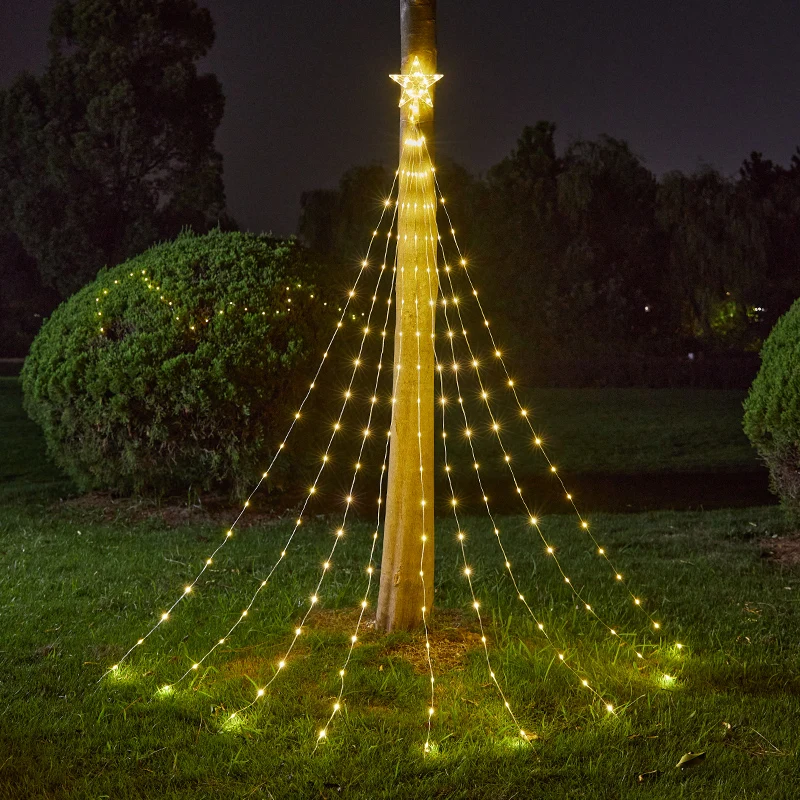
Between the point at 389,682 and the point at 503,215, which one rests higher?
the point at 503,215

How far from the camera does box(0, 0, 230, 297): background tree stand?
23.4 metres

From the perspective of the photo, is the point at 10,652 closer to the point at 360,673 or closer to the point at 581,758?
the point at 360,673

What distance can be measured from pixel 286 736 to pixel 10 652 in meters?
1.85

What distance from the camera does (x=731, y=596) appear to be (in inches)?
244

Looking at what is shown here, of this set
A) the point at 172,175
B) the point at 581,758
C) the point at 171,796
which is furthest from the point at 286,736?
the point at 172,175

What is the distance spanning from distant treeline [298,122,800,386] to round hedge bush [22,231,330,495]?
1554 centimetres

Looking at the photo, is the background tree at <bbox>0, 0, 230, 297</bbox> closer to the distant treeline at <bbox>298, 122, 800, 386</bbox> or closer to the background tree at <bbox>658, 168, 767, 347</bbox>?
the distant treeline at <bbox>298, 122, 800, 386</bbox>

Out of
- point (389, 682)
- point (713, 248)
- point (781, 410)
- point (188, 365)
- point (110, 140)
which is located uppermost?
point (110, 140)

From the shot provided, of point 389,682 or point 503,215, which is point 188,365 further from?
point 503,215

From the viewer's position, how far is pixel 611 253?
28125 mm

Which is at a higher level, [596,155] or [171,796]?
[596,155]

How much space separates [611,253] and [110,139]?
14417mm

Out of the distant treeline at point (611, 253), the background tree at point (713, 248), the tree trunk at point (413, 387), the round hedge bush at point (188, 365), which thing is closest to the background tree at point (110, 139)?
the distant treeline at point (611, 253)

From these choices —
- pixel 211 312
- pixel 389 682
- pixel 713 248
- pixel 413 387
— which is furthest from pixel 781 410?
pixel 713 248
